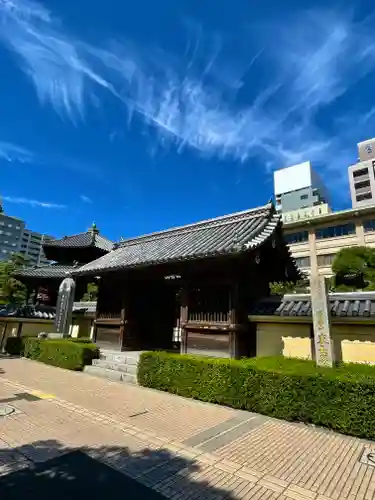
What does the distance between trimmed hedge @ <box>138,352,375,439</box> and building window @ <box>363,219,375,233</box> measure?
46736 millimetres

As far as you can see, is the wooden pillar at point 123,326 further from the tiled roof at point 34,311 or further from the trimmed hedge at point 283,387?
the tiled roof at point 34,311

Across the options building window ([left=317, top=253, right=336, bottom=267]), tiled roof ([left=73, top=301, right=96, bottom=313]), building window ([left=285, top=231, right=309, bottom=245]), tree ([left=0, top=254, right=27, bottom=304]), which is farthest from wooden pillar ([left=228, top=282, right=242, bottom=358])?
building window ([left=285, top=231, right=309, bottom=245])

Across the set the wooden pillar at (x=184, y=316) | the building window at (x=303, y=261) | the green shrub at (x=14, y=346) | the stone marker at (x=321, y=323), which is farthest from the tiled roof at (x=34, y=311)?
the building window at (x=303, y=261)

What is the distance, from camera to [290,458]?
5.47 metres

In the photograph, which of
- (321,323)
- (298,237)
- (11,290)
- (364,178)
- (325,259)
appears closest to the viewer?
(321,323)

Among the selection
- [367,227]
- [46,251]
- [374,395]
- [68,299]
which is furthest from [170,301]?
[367,227]

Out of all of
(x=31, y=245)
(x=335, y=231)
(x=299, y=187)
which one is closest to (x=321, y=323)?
(x=335, y=231)

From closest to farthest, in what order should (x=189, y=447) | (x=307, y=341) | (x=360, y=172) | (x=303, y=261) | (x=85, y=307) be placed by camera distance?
(x=189, y=447) < (x=307, y=341) < (x=85, y=307) < (x=303, y=261) < (x=360, y=172)

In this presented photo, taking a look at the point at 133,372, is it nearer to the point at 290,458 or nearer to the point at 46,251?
the point at 290,458

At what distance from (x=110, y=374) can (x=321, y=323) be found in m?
8.29

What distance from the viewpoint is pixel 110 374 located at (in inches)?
483

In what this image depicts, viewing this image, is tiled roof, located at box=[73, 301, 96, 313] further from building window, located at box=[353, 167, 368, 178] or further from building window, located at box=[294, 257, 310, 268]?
building window, located at box=[353, 167, 368, 178]

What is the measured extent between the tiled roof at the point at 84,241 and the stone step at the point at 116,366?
1515cm

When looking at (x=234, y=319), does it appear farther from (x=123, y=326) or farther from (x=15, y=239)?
(x=15, y=239)
